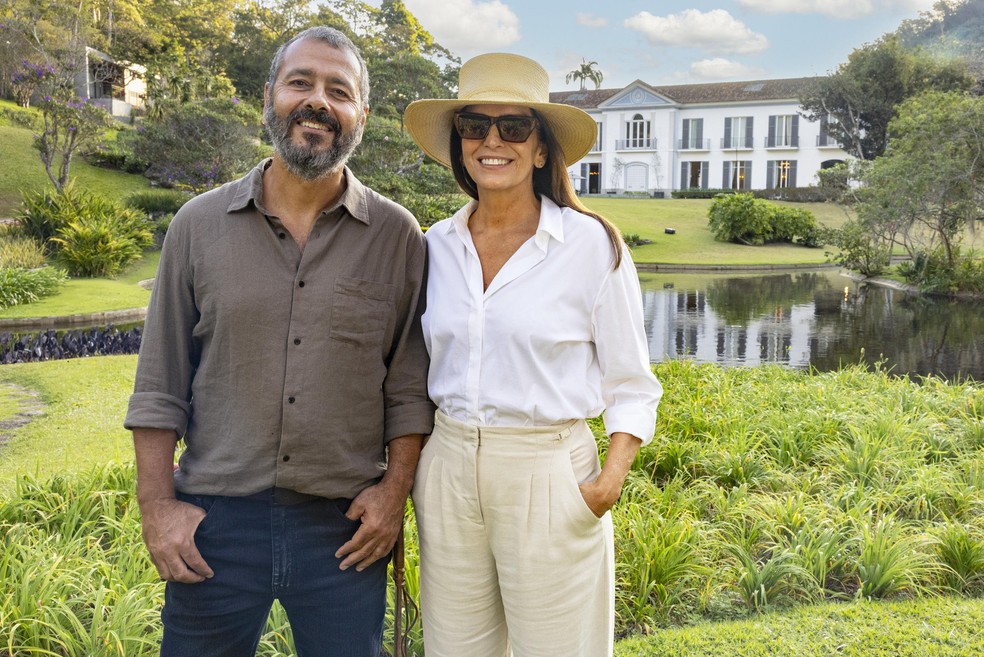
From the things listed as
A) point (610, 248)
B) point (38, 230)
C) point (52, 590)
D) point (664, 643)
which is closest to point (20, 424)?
point (52, 590)

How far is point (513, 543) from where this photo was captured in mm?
1997

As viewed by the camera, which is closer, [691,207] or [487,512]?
[487,512]

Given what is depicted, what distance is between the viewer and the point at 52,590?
2812 millimetres

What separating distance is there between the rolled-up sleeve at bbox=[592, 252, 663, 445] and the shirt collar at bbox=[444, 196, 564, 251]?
0.18m

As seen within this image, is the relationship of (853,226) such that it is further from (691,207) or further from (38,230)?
(38,230)

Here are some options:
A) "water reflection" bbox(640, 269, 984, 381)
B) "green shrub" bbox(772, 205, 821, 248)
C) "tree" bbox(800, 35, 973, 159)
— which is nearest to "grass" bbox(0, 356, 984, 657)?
"water reflection" bbox(640, 269, 984, 381)

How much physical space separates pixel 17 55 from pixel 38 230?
1810 centimetres

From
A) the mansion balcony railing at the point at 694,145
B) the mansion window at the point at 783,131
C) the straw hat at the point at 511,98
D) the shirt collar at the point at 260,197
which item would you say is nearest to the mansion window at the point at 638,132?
the mansion balcony railing at the point at 694,145

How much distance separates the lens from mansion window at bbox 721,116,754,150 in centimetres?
4600

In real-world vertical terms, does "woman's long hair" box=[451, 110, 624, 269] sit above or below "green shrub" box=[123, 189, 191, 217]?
below

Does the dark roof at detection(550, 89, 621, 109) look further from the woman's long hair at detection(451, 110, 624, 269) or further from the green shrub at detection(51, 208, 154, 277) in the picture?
the woman's long hair at detection(451, 110, 624, 269)

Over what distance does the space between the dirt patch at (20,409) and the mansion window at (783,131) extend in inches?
1751

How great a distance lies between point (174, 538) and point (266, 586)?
240 millimetres

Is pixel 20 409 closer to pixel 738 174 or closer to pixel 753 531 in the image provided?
pixel 753 531
